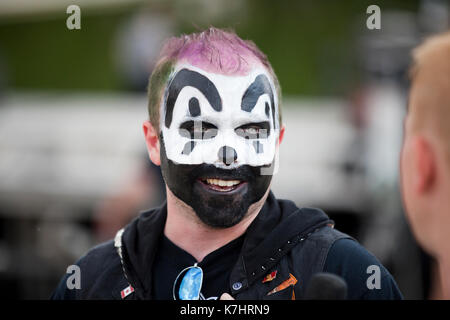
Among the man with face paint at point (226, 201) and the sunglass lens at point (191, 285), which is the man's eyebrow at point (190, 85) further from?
the sunglass lens at point (191, 285)

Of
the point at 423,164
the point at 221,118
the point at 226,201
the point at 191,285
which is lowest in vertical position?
the point at 191,285

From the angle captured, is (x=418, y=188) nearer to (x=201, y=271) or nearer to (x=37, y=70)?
(x=201, y=271)

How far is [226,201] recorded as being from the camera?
185cm

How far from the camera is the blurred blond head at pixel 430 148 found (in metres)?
1.62

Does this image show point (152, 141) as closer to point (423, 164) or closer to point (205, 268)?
point (205, 268)

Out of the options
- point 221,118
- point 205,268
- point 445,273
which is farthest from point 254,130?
point 445,273

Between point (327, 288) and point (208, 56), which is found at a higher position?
point (208, 56)

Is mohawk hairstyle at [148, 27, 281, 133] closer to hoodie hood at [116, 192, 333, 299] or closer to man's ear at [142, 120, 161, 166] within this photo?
man's ear at [142, 120, 161, 166]

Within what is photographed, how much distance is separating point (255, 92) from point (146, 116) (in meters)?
3.11

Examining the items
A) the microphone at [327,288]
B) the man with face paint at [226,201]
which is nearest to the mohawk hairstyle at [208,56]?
the man with face paint at [226,201]

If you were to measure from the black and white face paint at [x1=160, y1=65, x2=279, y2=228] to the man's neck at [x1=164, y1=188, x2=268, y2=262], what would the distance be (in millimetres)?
42

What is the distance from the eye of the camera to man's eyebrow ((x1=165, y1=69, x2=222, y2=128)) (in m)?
1.86

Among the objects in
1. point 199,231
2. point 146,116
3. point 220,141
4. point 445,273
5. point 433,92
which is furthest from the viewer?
point 146,116
